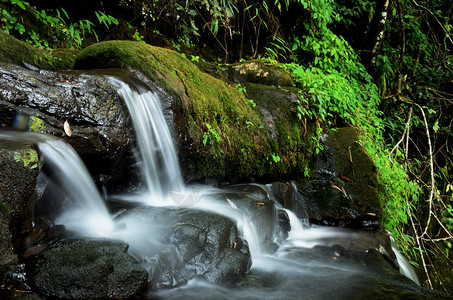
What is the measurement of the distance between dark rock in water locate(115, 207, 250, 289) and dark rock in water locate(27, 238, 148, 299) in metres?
0.18

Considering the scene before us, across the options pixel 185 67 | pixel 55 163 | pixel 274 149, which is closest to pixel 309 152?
pixel 274 149

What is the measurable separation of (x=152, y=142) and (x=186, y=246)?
4.26 ft

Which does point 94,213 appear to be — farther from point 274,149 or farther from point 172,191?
point 274,149

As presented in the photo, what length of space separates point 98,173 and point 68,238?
3.02 ft

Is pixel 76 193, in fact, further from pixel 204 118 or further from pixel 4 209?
pixel 204 118

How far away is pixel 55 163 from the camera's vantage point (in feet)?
7.36

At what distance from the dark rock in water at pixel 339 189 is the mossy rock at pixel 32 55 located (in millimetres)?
3299

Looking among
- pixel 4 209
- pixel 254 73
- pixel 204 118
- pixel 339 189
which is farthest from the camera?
pixel 254 73

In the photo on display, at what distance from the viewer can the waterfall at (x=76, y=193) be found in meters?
2.25

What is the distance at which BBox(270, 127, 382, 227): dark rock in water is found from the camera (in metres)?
4.43

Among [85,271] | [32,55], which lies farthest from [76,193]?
[32,55]

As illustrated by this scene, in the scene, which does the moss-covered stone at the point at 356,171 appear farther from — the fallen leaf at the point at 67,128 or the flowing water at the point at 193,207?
the fallen leaf at the point at 67,128

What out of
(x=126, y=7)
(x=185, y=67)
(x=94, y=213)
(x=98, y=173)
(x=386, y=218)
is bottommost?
(x=386, y=218)

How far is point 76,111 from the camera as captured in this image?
8.91ft
